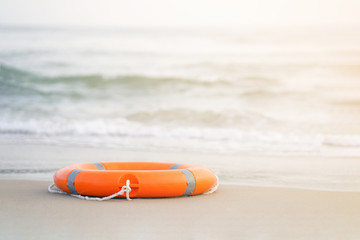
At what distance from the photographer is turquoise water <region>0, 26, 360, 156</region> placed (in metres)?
9.73

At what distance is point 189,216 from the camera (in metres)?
3.17

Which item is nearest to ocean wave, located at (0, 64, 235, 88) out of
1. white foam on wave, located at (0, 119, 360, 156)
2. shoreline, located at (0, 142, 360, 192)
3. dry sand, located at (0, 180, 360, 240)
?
white foam on wave, located at (0, 119, 360, 156)

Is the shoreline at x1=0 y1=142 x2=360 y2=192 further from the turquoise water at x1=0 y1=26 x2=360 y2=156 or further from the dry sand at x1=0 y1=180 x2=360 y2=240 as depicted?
the turquoise water at x1=0 y1=26 x2=360 y2=156

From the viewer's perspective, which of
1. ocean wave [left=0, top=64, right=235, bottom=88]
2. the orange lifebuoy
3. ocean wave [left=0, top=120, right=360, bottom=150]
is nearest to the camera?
the orange lifebuoy

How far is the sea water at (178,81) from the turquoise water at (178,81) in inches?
0.9

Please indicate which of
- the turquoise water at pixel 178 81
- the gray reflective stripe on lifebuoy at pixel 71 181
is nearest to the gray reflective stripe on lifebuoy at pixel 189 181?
the gray reflective stripe on lifebuoy at pixel 71 181

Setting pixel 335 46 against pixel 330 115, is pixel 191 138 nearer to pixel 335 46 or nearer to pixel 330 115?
pixel 330 115

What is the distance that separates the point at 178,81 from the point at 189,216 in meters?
8.64

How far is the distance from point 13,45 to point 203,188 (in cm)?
990

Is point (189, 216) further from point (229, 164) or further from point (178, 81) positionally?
point (178, 81)

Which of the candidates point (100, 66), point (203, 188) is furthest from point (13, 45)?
point (203, 188)

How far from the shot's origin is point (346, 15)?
11.5 metres

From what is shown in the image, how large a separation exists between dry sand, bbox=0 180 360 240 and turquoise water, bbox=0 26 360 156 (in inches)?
188

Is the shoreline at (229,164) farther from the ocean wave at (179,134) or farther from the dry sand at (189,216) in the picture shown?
the ocean wave at (179,134)
